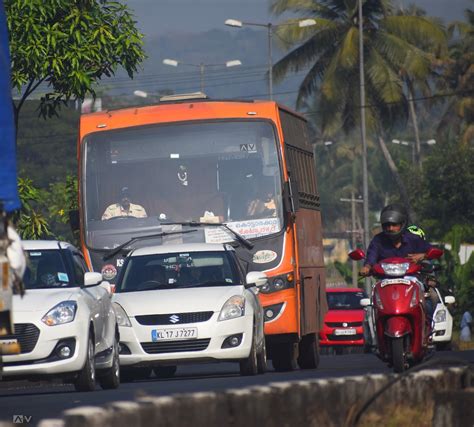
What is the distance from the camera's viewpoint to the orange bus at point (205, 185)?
823 inches

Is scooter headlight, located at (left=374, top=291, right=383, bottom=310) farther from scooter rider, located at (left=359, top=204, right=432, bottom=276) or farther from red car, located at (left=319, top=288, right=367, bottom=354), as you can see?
red car, located at (left=319, top=288, right=367, bottom=354)

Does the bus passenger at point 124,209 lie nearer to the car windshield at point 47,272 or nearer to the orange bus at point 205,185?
the orange bus at point 205,185

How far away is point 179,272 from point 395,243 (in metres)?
3.52

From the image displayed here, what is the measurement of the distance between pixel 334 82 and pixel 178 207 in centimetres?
3785

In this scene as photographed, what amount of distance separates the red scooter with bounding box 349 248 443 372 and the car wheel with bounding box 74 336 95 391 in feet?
9.13

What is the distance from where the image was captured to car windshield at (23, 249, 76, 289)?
16.4m

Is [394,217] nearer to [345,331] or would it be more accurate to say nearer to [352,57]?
[345,331]

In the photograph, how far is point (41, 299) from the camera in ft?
51.4

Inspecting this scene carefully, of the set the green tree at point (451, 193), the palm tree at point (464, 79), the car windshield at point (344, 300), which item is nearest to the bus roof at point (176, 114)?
the car windshield at point (344, 300)

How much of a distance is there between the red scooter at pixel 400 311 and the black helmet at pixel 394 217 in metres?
0.34

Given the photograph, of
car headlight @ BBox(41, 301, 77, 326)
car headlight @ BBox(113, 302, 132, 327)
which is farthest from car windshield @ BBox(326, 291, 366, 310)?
car headlight @ BBox(41, 301, 77, 326)

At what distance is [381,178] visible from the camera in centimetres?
13088

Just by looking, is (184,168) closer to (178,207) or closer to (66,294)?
(178,207)

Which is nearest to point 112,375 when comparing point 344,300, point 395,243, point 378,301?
point 378,301
